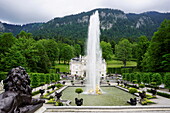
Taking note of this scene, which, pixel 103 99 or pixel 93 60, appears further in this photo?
pixel 93 60

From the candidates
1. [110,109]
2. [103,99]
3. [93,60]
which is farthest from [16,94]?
[93,60]

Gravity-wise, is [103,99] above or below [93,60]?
below

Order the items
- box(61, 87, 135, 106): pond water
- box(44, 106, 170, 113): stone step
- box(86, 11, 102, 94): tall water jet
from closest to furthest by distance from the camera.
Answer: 1. box(44, 106, 170, 113): stone step
2. box(61, 87, 135, 106): pond water
3. box(86, 11, 102, 94): tall water jet

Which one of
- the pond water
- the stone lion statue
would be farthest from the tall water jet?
the stone lion statue

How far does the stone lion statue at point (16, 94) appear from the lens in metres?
5.96

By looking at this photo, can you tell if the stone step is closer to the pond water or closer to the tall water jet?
the pond water

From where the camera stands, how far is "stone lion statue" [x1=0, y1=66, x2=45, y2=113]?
19.6 ft

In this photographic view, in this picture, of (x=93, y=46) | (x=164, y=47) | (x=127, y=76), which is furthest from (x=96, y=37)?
(x=127, y=76)

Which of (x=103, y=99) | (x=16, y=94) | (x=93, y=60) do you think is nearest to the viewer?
(x=16, y=94)

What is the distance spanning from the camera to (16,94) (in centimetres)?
647

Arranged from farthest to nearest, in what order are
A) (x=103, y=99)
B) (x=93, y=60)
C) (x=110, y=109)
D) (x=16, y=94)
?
(x=93, y=60) < (x=103, y=99) < (x=110, y=109) < (x=16, y=94)

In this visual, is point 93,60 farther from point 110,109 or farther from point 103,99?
point 110,109

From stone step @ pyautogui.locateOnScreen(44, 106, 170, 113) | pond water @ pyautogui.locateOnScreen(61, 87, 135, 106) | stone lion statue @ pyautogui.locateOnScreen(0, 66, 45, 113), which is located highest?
stone lion statue @ pyautogui.locateOnScreen(0, 66, 45, 113)

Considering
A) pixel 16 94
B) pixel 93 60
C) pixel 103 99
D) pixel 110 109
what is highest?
pixel 93 60
